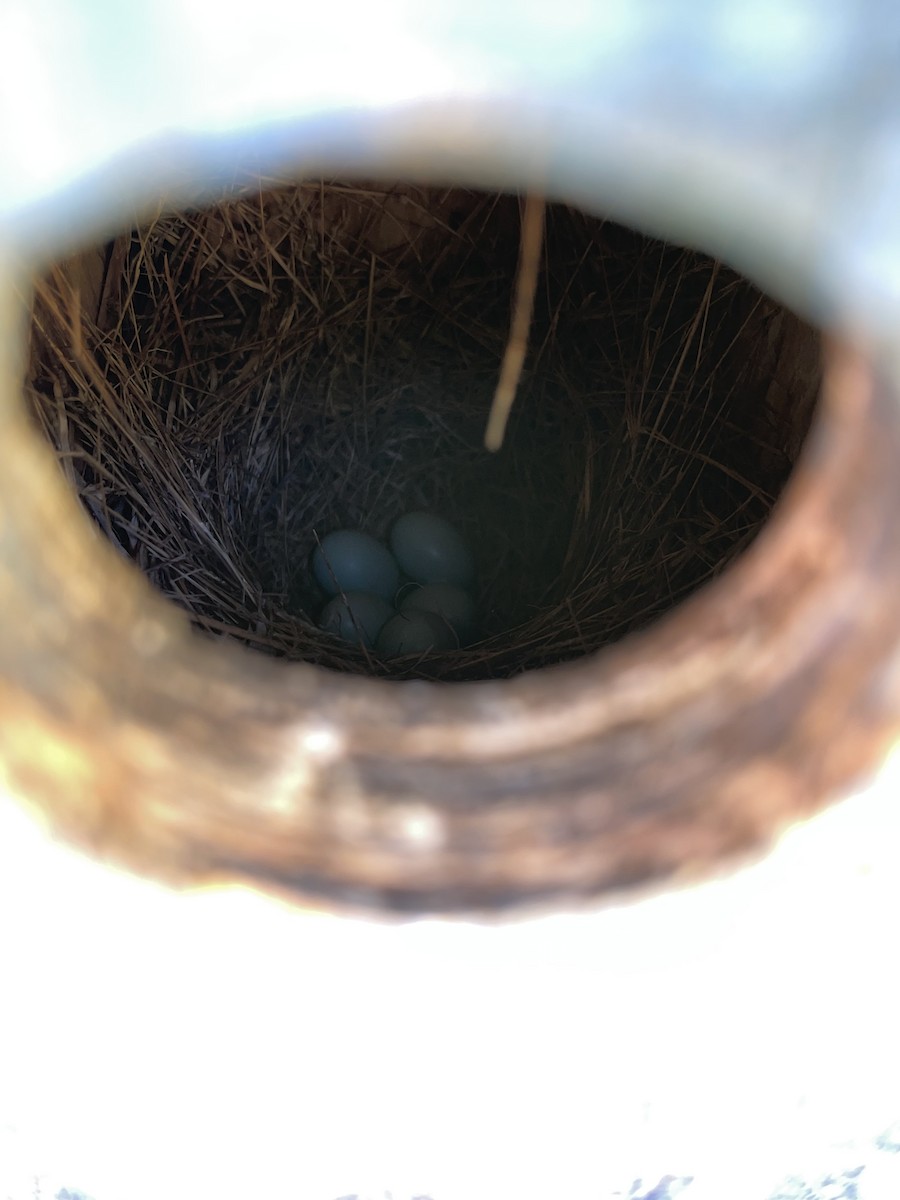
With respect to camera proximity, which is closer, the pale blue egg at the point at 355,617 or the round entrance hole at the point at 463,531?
the round entrance hole at the point at 463,531

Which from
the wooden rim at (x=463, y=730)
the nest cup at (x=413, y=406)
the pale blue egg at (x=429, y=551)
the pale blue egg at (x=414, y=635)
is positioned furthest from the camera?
the pale blue egg at (x=429, y=551)

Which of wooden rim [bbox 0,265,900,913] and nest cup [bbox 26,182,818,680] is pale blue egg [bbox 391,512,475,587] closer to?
nest cup [bbox 26,182,818,680]

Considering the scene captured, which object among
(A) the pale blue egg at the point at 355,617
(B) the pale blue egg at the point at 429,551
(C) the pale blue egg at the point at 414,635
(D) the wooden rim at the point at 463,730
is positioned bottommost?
(D) the wooden rim at the point at 463,730

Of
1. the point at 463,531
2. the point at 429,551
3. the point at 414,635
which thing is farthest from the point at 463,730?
the point at 463,531

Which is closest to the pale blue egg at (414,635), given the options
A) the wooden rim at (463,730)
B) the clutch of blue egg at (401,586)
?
the clutch of blue egg at (401,586)

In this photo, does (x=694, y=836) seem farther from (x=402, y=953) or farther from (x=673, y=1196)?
(x=673, y=1196)

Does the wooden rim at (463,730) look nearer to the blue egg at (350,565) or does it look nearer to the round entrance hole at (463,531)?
the round entrance hole at (463,531)

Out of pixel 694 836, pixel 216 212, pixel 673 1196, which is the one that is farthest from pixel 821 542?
pixel 216 212
